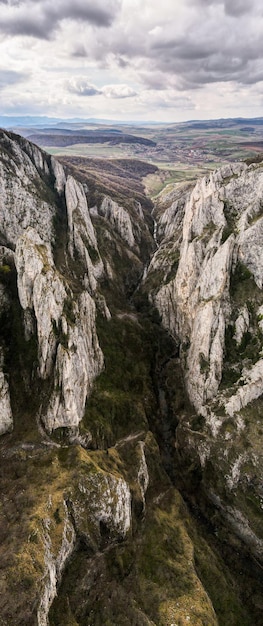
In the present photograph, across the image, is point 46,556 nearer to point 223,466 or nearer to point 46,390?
point 46,390

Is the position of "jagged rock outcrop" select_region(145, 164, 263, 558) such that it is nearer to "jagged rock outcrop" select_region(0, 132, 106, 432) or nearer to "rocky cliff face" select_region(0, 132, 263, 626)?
"rocky cliff face" select_region(0, 132, 263, 626)

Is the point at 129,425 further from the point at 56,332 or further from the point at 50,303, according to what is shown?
the point at 50,303

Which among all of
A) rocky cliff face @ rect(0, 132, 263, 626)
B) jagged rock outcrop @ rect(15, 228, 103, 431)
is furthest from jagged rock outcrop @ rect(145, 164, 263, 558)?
jagged rock outcrop @ rect(15, 228, 103, 431)

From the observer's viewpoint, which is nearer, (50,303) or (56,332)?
(56,332)

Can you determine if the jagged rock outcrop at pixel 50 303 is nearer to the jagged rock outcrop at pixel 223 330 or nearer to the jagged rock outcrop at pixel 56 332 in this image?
the jagged rock outcrop at pixel 56 332

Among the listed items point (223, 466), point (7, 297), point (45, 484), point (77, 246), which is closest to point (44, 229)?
point (77, 246)

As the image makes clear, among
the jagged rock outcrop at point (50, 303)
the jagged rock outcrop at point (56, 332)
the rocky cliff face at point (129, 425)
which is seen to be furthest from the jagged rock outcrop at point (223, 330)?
the jagged rock outcrop at point (56, 332)

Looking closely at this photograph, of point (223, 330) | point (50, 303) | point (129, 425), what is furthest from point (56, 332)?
point (223, 330)

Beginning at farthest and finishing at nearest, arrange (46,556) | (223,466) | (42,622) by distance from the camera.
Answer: (223,466), (46,556), (42,622)
